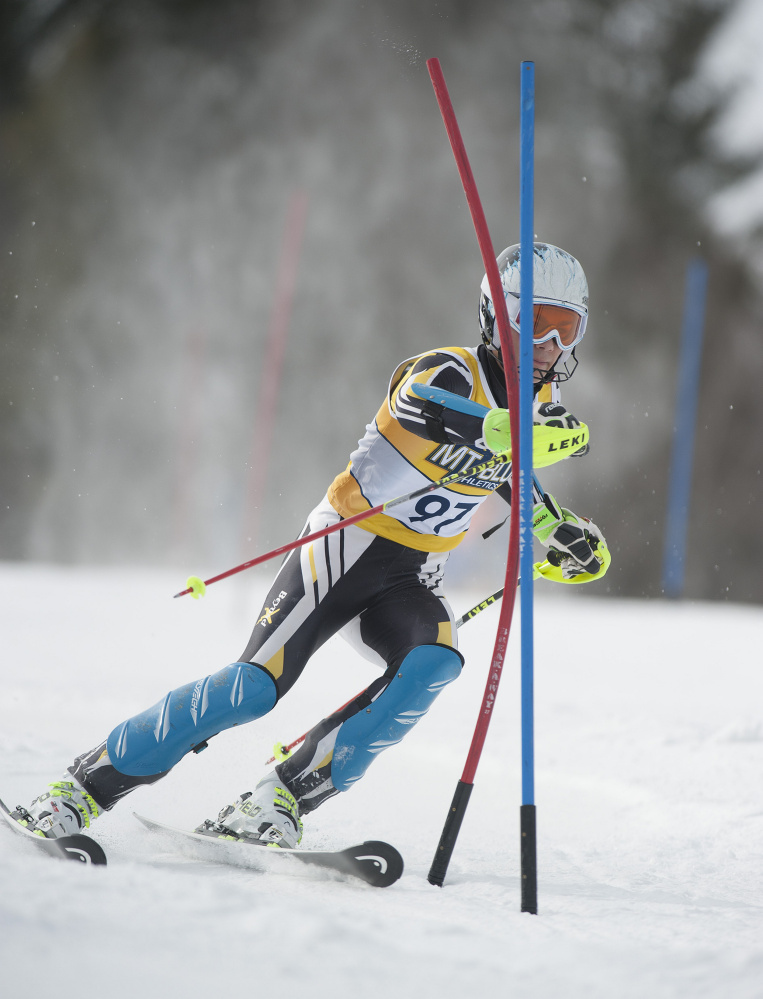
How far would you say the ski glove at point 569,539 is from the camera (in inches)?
87.3

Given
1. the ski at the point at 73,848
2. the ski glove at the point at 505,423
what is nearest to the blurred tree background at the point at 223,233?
the ski at the point at 73,848

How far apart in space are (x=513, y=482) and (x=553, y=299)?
511 millimetres

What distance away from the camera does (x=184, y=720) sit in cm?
205

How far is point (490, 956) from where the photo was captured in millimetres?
1438

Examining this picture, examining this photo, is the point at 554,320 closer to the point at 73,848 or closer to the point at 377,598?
the point at 377,598

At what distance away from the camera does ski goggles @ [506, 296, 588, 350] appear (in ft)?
7.00

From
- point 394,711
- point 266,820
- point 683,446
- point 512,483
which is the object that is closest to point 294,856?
point 266,820

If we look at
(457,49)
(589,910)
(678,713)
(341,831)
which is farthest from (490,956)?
(457,49)

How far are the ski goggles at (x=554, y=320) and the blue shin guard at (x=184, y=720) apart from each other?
108cm

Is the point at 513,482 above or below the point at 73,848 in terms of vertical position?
above

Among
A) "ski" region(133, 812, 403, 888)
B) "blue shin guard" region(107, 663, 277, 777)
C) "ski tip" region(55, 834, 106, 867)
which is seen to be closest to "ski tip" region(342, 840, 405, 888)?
"ski" region(133, 812, 403, 888)

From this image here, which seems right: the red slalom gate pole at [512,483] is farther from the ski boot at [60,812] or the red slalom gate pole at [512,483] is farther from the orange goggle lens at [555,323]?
the ski boot at [60,812]

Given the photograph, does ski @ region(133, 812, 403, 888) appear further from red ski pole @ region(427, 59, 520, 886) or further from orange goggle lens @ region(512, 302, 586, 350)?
orange goggle lens @ region(512, 302, 586, 350)

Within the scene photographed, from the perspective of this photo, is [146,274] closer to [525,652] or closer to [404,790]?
[404,790]
